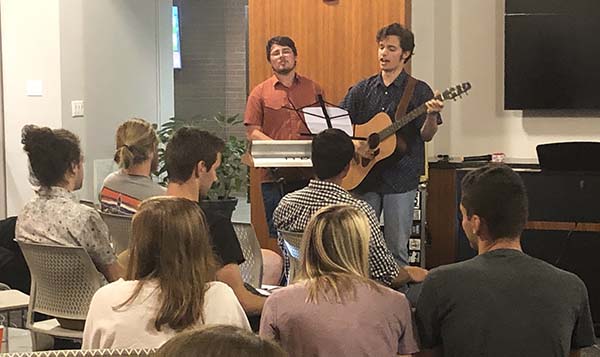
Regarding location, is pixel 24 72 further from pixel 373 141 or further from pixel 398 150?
pixel 398 150

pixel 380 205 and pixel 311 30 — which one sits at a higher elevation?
pixel 311 30

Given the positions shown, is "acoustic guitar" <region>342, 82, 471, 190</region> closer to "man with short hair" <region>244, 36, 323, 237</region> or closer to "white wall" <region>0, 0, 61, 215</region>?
"man with short hair" <region>244, 36, 323, 237</region>

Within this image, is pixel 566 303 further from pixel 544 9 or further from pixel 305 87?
pixel 544 9

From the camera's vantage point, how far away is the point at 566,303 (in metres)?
2.21

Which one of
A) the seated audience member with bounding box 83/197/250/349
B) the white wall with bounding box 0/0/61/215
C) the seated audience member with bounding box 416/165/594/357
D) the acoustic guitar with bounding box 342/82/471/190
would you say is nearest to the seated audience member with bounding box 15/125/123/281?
the seated audience member with bounding box 83/197/250/349

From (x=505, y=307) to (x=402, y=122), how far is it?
8.03 ft

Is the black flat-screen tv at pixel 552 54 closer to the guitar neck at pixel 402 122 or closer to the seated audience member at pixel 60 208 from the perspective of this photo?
the guitar neck at pixel 402 122

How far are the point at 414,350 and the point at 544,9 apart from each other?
3.98 meters

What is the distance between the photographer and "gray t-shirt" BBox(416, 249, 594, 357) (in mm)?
2186

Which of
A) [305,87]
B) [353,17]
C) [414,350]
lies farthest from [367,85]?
[414,350]

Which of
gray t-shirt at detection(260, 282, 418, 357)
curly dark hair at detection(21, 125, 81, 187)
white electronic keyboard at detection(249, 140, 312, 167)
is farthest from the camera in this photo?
white electronic keyboard at detection(249, 140, 312, 167)

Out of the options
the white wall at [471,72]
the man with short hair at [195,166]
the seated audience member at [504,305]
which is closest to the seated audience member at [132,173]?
the man with short hair at [195,166]

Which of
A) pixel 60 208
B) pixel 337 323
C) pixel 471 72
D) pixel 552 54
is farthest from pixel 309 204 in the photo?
pixel 471 72

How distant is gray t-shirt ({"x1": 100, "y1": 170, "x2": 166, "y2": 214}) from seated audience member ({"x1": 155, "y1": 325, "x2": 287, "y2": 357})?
2.67 meters
